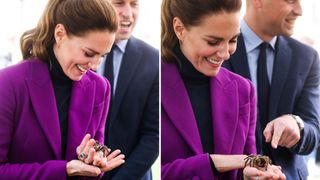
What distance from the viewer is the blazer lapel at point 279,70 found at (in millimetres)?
2869

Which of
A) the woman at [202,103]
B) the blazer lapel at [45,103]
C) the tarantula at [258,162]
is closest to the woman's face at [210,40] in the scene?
the woman at [202,103]

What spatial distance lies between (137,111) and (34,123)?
51 cm

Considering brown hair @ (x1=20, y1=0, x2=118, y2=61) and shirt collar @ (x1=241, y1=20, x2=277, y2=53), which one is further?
shirt collar @ (x1=241, y1=20, x2=277, y2=53)

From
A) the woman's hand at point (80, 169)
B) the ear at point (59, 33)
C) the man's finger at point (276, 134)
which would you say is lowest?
the woman's hand at point (80, 169)

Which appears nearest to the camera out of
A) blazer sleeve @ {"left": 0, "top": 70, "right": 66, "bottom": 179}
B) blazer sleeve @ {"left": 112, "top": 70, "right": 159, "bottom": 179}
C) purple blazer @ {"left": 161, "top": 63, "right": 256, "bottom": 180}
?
blazer sleeve @ {"left": 0, "top": 70, "right": 66, "bottom": 179}

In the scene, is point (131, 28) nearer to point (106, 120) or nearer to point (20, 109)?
point (106, 120)

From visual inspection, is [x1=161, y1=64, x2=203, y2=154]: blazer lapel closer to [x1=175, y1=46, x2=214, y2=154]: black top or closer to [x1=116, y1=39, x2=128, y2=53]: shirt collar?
[x1=175, y1=46, x2=214, y2=154]: black top

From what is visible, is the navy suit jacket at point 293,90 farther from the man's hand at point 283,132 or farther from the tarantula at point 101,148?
the tarantula at point 101,148

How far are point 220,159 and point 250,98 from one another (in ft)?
1.09

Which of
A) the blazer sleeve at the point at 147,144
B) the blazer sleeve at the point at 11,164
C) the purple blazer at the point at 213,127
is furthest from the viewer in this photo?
the blazer sleeve at the point at 147,144

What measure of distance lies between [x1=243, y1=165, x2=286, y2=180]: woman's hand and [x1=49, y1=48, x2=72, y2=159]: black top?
882mm

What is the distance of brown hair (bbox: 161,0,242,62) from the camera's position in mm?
2775

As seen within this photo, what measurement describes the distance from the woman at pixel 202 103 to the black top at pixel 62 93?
47cm

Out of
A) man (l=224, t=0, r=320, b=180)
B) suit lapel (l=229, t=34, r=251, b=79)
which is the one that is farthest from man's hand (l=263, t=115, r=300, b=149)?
suit lapel (l=229, t=34, r=251, b=79)
